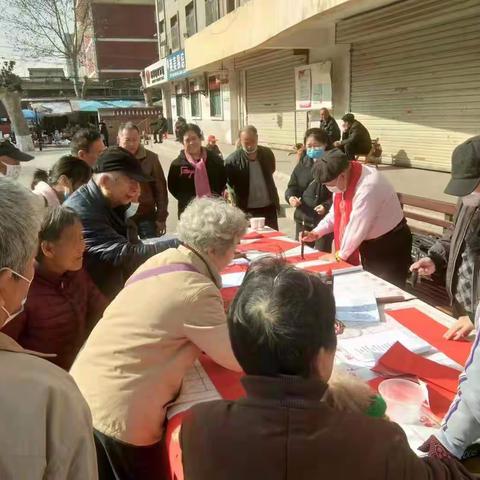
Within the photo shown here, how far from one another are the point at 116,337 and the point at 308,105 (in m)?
10.5

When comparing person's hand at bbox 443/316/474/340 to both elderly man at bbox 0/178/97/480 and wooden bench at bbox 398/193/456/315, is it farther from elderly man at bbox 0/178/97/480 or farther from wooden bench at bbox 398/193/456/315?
elderly man at bbox 0/178/97/480

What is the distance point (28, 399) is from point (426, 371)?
1.41 m

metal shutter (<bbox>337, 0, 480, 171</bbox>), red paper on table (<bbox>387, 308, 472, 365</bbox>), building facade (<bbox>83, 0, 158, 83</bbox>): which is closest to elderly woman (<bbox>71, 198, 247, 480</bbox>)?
red paper on table (<bbox>387, 308, 472, 365</bbox>)

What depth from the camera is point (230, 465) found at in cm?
86

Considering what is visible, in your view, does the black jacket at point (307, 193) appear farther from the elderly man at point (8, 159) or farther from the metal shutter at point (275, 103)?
the metal shutter at point (275, 103)

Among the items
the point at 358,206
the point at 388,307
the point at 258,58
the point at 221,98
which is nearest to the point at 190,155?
the point at 358,206

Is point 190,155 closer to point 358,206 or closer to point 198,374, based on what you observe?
point 358,206

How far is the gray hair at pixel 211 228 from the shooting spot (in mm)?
1810

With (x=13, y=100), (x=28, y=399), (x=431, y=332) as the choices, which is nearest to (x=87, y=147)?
(x=431, y=332)

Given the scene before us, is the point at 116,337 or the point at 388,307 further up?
the point at 116,337

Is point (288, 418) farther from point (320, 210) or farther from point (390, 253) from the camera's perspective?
point (320, 210)

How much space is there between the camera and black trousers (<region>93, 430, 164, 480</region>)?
65.4 inches

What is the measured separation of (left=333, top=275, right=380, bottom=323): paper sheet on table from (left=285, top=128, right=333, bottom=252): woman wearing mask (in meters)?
1.38

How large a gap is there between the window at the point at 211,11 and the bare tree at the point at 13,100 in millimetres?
9222
